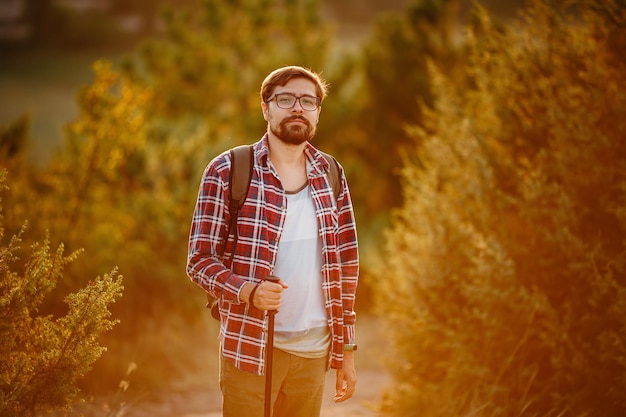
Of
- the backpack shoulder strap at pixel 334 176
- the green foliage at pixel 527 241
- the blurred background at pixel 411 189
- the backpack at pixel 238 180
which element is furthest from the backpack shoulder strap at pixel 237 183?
the green foliage at pixel 527 241

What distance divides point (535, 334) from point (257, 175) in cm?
302

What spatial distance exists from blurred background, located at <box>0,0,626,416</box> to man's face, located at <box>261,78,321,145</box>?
1.56 meters

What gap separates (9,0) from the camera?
18.8 metres

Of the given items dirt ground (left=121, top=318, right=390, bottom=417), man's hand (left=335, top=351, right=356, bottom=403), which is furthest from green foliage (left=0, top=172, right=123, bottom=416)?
dirt ground (left=121, top=318, right=390, bottom=417)

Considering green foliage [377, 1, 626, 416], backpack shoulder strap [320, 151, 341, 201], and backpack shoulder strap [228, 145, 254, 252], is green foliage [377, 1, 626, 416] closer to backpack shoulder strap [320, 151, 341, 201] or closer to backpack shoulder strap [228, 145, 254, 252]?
backpack shoulder strap [320, 151, 341, 201]

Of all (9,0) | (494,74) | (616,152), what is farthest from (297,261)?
(9,0)

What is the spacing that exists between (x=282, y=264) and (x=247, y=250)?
0.18 meters

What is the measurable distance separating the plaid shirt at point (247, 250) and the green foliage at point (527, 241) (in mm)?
2205

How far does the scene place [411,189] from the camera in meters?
6.25

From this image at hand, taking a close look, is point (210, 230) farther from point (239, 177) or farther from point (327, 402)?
point (327, 402)

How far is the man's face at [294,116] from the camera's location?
115 inches

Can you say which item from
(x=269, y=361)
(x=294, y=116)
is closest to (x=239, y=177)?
(x=294, y=116)

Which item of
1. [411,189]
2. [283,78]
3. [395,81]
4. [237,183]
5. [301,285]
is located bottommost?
[301,285]

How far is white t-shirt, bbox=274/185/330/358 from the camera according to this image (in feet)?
9.42
